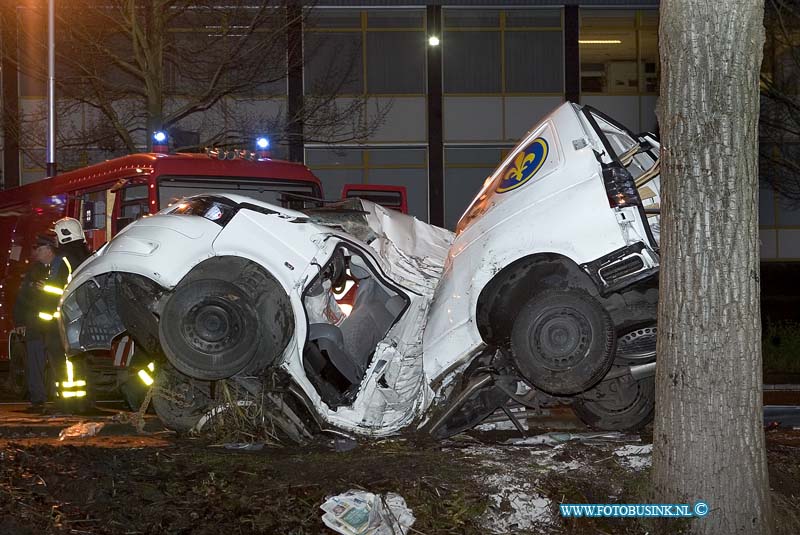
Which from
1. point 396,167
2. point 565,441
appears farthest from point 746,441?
point 396,167

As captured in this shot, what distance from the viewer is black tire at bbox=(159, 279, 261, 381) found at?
5703 mm

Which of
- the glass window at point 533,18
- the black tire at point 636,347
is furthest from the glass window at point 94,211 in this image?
the glass window at point 533,18

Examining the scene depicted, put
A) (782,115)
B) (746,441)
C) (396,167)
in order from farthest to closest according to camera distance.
→ (396,167) < (782,115) < (746,441)

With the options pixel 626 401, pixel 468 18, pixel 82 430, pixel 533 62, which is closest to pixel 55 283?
pixel 82 430

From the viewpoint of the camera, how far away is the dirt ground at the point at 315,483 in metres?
4.38

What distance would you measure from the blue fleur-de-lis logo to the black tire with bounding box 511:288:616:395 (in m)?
0.96

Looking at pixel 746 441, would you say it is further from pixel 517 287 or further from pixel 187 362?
pixel 187 362

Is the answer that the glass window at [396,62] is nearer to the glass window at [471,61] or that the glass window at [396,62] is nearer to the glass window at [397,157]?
the glass window at [471,61]

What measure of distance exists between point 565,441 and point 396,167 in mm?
16395

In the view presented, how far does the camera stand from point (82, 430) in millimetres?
6918

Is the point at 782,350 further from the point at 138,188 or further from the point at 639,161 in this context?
the point at 138,188

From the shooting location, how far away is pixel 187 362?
5.71 metres

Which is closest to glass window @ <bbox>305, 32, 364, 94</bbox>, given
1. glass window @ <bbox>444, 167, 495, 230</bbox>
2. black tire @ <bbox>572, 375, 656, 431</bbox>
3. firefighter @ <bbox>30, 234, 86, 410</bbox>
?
glass window @ <bbox>444, 167, 495, 230</bbox>

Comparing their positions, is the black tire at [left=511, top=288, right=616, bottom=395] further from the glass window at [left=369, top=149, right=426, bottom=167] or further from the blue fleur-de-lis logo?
the glass window at [left=369, top=149, right=426, bottom=167]
